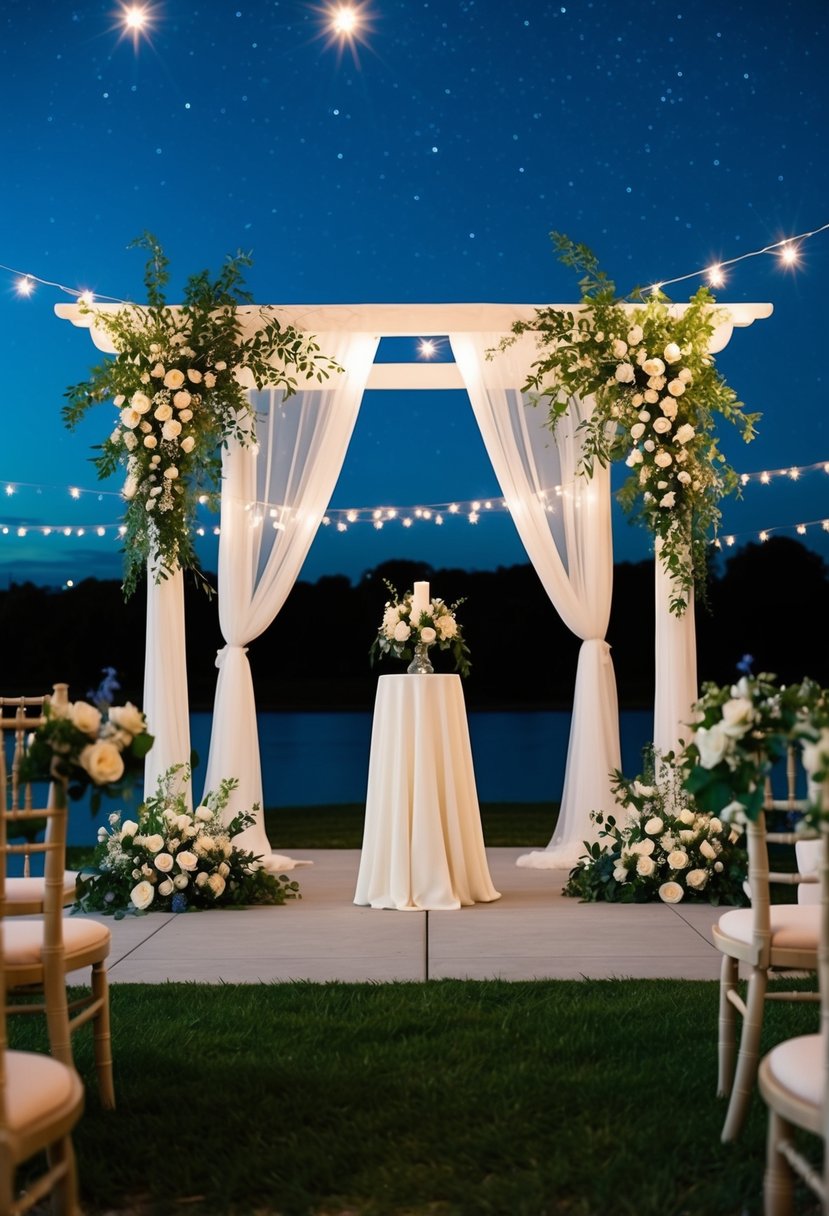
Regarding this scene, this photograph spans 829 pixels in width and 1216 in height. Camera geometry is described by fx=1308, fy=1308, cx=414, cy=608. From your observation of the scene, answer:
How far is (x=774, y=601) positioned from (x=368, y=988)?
13.2 metres

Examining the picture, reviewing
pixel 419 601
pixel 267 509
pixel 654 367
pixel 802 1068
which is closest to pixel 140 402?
pixel 267 509

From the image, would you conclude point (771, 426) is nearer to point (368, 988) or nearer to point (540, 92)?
point (540, 92)

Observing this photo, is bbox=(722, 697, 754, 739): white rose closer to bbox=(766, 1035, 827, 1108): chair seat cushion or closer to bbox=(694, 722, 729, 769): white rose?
bbox=(694, 722, 729, 769): white rose

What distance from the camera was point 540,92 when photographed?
12.4 metres

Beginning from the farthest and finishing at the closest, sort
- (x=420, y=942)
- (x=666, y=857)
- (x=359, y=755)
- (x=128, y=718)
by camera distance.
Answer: (x=359, y=755) < (x=666, y=857) < (x=420, y=942) < (x=128, y=718)

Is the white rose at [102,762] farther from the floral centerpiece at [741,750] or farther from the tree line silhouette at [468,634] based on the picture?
the tree line silhouette at [468,634]

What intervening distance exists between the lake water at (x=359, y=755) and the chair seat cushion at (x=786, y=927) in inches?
329

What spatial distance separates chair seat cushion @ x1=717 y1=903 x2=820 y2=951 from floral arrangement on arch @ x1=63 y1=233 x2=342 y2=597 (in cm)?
370

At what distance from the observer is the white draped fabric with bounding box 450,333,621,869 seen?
6602 millimetres

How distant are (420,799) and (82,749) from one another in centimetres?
330

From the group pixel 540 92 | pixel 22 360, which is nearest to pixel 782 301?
pixel 540 92

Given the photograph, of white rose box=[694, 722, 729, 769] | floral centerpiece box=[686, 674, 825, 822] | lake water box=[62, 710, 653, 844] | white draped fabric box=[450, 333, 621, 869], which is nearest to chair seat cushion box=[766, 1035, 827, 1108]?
floral centerpiece box=[686, 674, 825, 822]

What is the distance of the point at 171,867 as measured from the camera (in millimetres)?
5762

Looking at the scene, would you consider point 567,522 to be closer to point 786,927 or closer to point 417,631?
point 417,631
